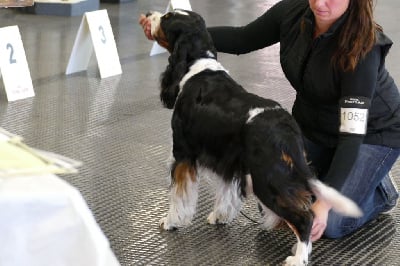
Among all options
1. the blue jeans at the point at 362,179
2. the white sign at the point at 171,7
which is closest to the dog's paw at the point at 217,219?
the blue jeans at the point at 362,179

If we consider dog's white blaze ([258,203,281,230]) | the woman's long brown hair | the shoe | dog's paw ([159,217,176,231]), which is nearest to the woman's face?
the woman's long brown hair

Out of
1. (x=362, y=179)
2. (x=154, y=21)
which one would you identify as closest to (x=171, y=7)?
(x=154, y=21)

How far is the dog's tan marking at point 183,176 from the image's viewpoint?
105 inches

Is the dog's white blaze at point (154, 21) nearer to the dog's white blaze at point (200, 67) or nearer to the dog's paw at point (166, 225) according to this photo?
the dog's white blaze at point (200, 67)

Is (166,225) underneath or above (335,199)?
underneath

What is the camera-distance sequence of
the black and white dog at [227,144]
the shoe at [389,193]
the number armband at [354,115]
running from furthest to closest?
the shoe at [389,193] < the number armband at [354,115] < the black and white dog at [227,144]

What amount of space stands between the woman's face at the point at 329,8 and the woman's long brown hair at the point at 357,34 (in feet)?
0.12

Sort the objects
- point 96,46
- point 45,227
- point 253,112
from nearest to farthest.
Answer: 1. point 45,227
2. point 253,112
3. point 96,46

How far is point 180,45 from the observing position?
2.66m

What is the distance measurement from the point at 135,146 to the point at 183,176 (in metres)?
1.13

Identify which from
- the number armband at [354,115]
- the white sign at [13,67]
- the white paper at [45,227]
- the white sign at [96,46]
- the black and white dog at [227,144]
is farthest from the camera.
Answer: the white sign at [96,46]

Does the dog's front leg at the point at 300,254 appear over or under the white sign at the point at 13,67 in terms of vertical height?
over

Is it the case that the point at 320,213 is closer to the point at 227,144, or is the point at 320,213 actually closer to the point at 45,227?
the point at 227,144

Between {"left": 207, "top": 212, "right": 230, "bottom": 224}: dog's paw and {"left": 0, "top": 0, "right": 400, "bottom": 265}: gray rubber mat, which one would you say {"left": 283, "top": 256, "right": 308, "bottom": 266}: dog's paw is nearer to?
{"left": 0, "top": 0, "right": 400, "bottom": 265}: gray rubber mat
